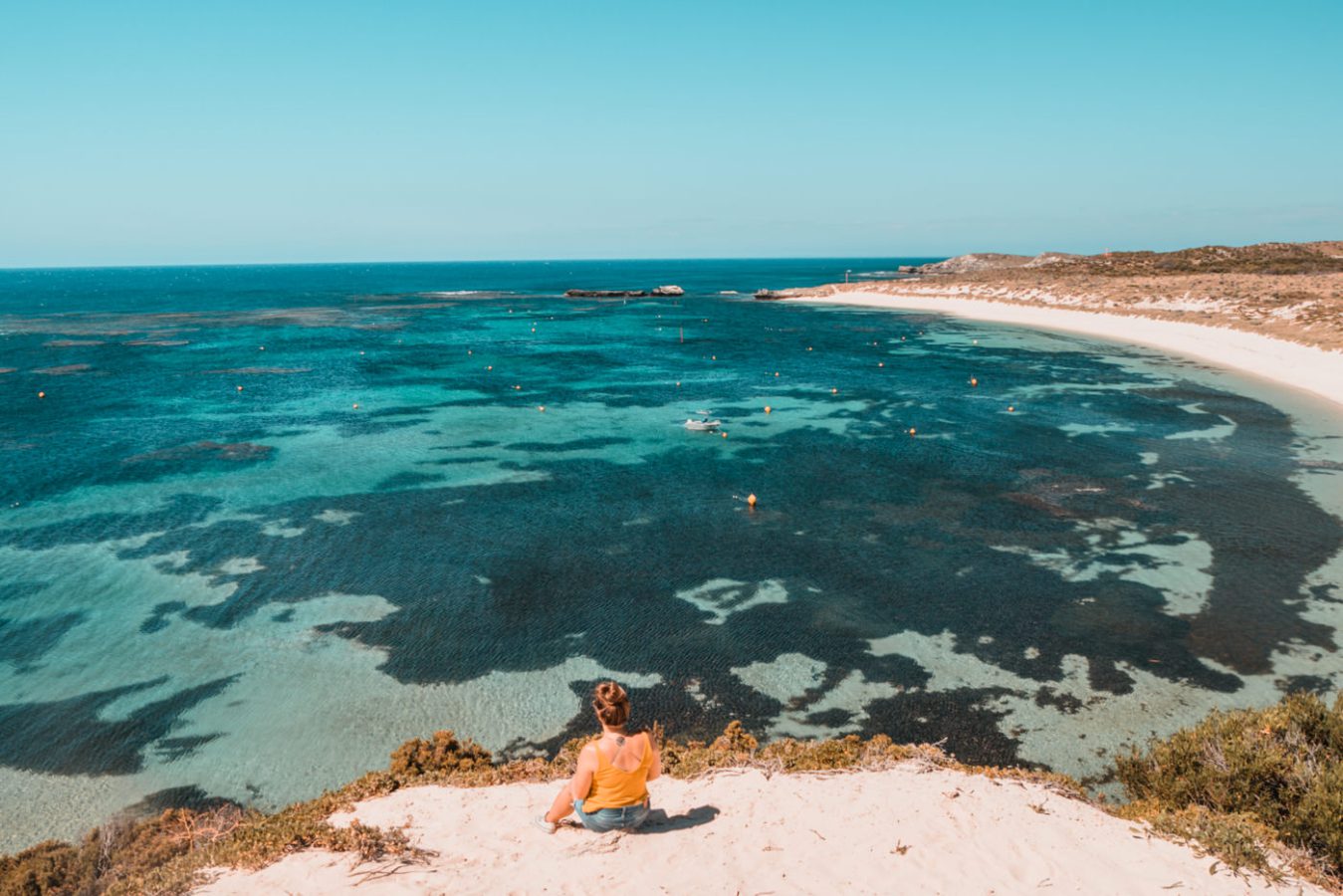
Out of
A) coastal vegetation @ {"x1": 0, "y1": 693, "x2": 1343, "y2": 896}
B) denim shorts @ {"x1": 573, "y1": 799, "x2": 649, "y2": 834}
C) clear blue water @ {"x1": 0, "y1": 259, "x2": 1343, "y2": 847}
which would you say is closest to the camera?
denim shorts @ {"x1": 573, "y1": 799, "x2": 649, "y2": 834}

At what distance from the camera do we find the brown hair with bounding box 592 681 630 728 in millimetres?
8273

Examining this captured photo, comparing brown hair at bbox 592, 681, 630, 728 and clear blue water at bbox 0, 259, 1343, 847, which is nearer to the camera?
brown hair at bbox 592, 681, 630, 728

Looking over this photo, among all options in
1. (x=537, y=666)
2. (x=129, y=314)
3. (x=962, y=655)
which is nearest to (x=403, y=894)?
(x=537, y=666)

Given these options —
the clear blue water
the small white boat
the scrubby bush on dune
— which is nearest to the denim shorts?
the clear blue water

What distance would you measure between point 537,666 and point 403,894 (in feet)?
30.9

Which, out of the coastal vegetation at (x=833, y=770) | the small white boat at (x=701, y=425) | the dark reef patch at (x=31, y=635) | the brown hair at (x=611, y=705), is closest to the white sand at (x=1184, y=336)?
the small white boat at (x=701, y=425)

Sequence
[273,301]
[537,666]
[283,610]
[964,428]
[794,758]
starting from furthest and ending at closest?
[273,301], [964,428], [283,610], [537,666], [794,758]

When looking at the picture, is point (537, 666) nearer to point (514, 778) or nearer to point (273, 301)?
point (514, 778)

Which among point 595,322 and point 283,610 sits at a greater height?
point 595,322

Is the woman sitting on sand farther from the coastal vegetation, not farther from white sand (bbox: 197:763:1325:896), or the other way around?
the coastal vegetation

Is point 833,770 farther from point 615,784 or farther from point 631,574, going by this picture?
point 631,574

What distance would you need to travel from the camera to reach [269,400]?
165ft

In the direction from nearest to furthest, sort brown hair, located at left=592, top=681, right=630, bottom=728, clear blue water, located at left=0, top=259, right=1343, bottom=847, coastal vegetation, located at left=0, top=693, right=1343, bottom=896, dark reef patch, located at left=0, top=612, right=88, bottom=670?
brown hair, located at left=592, top=681, right=630, bottom=728
coastal vegetation, located at left=0, top=693, right=1343, bottom=896
clear blue water, located at left=0, top=259, right=1343, bottom=847
dark reef patch, located at left=0, top=612, right=88, bottom=670

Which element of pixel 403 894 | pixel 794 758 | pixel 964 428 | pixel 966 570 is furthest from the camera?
pixel 964 428
